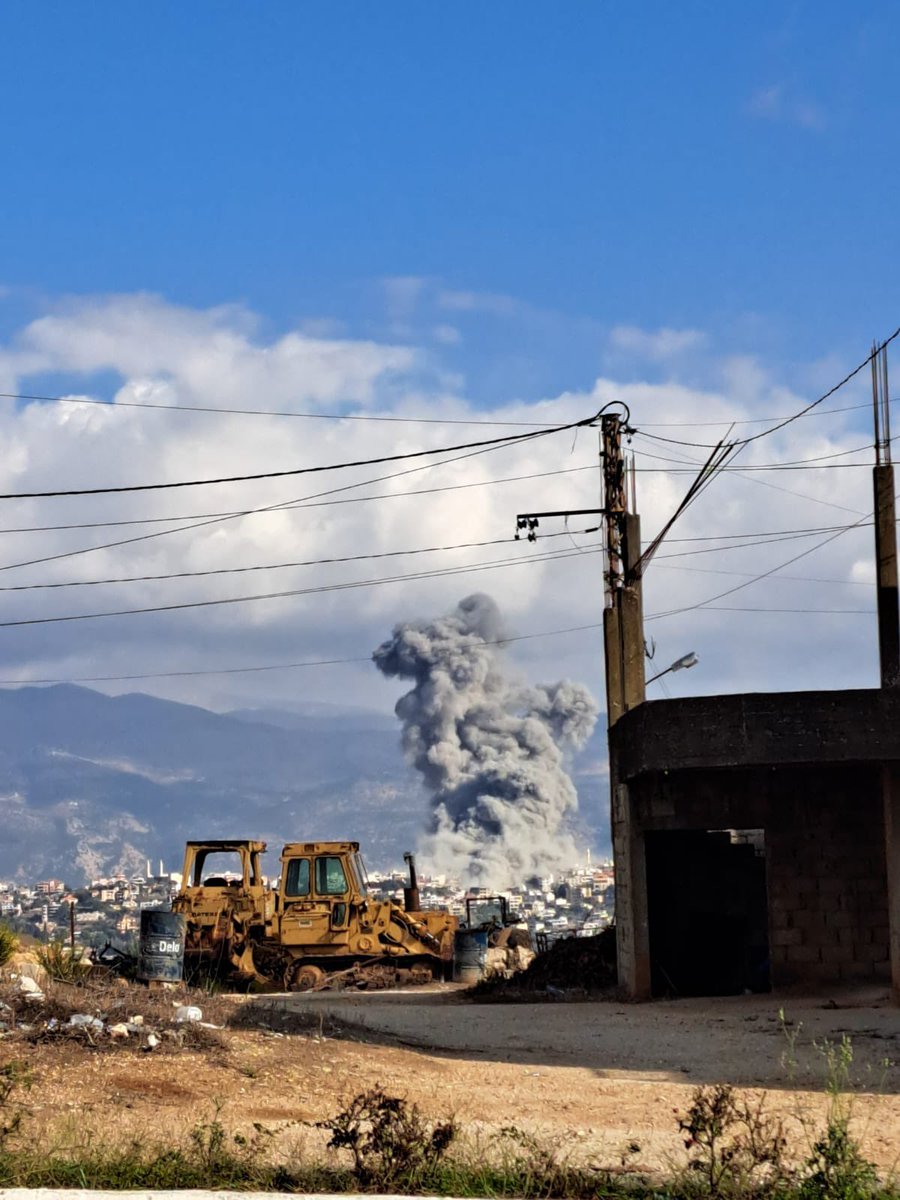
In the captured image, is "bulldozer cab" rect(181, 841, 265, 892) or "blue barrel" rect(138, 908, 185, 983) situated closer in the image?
"blue barrel" rect(138, 908, 185, 983)

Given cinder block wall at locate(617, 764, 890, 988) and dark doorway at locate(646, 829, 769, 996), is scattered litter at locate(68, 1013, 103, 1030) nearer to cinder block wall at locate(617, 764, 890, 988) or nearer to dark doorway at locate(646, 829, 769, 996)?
cinder block wall at locate(617, 764, 890, 988)

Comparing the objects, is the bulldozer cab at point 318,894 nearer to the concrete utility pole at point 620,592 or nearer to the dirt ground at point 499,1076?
the concrete utility pole at point 620,592

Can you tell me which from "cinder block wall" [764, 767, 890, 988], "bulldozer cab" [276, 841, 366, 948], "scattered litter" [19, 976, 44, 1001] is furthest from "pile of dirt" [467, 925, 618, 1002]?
"scattered litter" [19, 976, 44, 1001]

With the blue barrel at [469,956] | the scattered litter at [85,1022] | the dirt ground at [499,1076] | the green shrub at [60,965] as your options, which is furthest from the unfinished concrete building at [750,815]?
the scattered litter at [85,1022]

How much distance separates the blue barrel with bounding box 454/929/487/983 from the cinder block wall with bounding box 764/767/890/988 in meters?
8.58

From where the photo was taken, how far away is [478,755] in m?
194

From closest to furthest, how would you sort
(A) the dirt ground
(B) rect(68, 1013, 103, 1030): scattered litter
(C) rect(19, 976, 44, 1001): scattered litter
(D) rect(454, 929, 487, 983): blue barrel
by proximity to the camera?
1. (A) the dirt ground
2. (B) rect(68, 1013, 103, 1030): scattered litter
3. (C) rect(19, 976, 44, 1001): scattered litter
4. (D) rect(454, 929, 487, 983): blue barrel

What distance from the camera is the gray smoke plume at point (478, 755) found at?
189 metres

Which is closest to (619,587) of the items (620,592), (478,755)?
(620,592)

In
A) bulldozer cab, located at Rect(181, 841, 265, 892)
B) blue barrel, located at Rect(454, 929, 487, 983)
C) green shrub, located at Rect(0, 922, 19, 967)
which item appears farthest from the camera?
bulldozer cab, located at Rect(181, 841, 265, 892)

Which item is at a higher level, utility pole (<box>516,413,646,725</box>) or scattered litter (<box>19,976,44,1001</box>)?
utility pole (<box>516,413,646,725</box>)

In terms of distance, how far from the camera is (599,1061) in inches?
607

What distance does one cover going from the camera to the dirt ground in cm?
1109

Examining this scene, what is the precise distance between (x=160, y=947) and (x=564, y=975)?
267 inches
